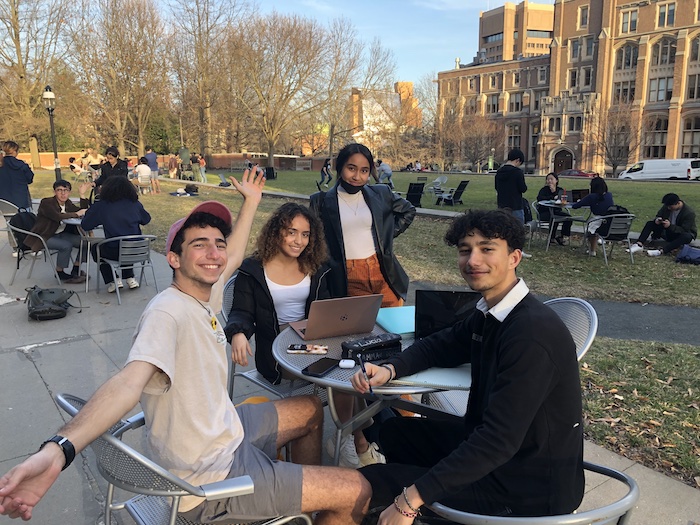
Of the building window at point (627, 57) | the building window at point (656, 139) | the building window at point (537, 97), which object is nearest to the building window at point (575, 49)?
the building window at point (627, 57)

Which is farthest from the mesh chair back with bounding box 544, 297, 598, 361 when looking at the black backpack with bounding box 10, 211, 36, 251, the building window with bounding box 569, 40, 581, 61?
the building window with bounding box 569, 40, 581, 61

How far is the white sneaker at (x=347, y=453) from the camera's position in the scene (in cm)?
301

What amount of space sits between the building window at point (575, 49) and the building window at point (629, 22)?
15.0ft

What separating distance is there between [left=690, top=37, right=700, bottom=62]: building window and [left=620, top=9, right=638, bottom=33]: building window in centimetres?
567

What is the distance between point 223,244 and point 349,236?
1.81 meters

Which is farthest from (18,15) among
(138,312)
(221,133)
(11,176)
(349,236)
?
(349,236)

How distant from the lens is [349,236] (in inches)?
150

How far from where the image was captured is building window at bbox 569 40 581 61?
5834cm

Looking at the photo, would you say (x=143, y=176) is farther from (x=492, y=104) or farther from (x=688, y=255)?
(x=492, y=104)

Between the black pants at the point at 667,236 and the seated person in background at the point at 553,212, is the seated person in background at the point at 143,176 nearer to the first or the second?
the seated person in background at the point at 553,212

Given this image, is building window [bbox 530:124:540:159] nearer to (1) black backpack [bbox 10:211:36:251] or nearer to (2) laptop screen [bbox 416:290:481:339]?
(1) black backpack [bbox 10:211:36:251]

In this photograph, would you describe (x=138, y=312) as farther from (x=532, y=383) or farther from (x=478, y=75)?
(x=478, y=75)

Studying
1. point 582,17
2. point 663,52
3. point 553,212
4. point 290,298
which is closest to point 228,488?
point 290,298

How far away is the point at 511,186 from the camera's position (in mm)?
9281
